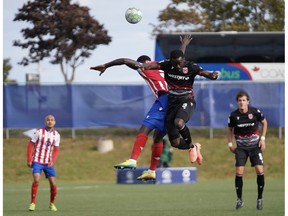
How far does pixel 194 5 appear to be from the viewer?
38.9 meters

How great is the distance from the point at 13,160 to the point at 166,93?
19676 millimetres

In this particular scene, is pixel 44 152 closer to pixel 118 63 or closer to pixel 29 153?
pixel 29 153

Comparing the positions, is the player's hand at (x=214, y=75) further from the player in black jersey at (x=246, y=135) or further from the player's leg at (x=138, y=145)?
the player in black jersey at (x=246, y=135)

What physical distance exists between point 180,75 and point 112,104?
21.3m

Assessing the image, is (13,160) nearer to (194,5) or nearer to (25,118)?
(25,118)

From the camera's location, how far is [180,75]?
598 inches

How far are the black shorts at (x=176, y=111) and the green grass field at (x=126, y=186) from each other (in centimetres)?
282

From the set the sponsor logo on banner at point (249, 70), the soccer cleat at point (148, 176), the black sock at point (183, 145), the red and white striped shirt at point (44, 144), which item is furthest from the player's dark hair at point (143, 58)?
the sponsor logo on banner at point (249, 70)

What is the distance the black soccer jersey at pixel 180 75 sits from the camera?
15.1 m

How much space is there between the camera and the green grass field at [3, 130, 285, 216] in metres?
19.6

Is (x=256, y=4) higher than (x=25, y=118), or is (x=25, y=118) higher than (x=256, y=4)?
(x=256, y=4)

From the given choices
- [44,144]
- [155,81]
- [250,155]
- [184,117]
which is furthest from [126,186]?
[184,117]

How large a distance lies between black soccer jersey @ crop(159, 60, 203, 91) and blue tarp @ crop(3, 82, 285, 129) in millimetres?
20614

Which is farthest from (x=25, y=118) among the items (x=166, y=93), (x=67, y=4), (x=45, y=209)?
(x=166, y=93)
